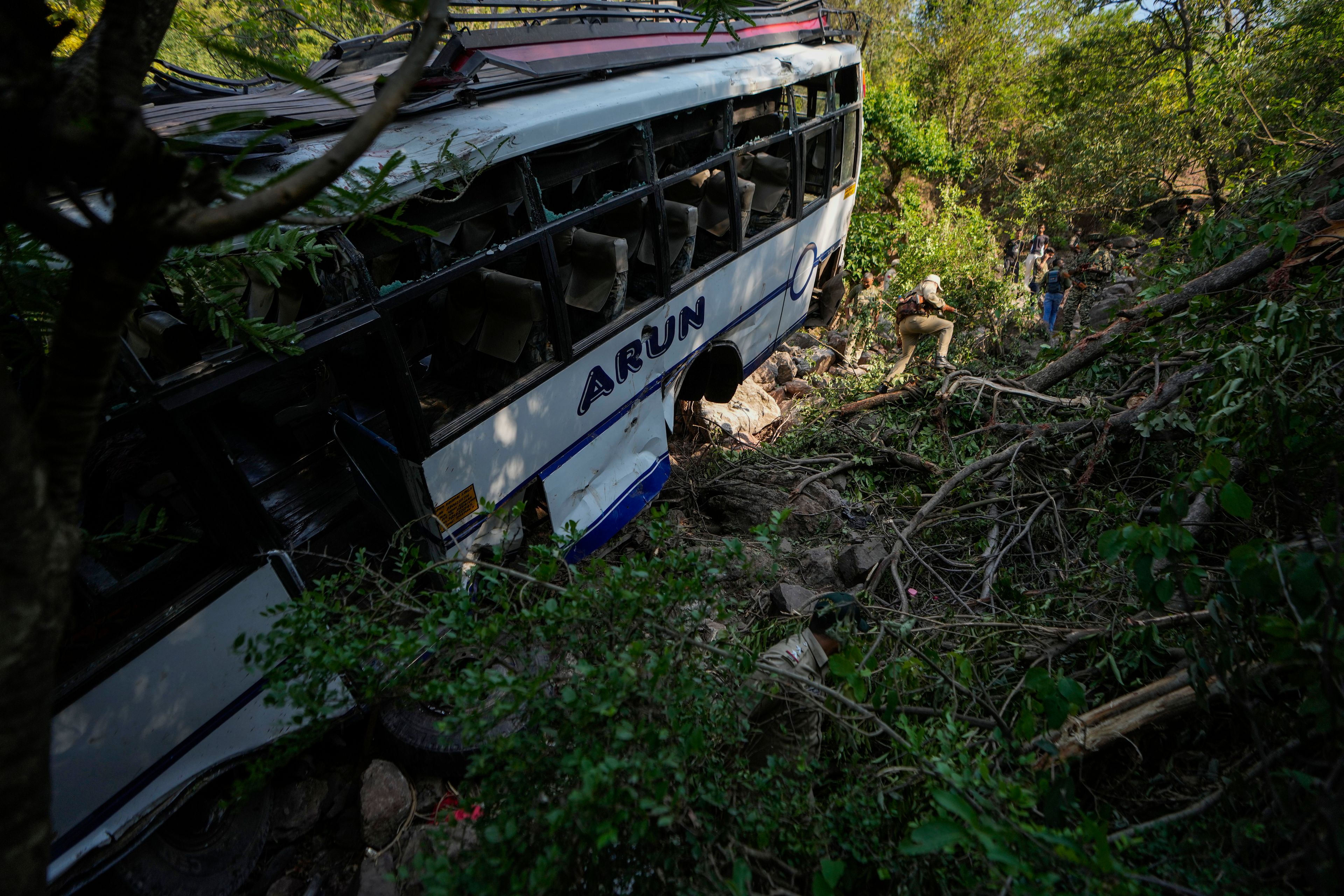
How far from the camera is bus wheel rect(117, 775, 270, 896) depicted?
2.37 meters

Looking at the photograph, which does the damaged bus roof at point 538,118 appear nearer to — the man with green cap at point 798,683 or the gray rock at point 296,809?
the man with green cap at point 798,683

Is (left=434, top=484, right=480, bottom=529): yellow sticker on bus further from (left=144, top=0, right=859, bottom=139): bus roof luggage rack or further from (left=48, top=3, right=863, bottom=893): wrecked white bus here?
(left=144, top=0, right=859, bottom=139): bus roof luggage rack

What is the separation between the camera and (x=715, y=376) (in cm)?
537

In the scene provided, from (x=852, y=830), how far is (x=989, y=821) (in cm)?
57

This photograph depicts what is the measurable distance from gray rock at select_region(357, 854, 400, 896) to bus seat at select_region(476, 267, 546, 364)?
7.66ft

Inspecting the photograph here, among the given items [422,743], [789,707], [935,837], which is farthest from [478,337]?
[935,837]

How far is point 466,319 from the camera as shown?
355 centimetres

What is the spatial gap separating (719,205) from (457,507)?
3011mm

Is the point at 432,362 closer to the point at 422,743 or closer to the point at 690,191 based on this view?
the point at 422,743

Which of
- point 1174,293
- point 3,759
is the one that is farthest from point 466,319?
point 1174,293

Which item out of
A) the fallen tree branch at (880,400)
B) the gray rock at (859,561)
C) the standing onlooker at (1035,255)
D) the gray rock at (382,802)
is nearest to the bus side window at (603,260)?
the gray rock at (859,561)

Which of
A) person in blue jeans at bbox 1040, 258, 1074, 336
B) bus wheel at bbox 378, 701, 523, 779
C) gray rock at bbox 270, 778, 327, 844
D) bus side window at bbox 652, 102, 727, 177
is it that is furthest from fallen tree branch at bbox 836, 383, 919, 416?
gray rock at bbox 270, 778, 327, 844

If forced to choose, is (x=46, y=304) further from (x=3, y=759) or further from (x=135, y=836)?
(x=135, y=836)

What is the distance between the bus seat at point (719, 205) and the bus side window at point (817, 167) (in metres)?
1.12
